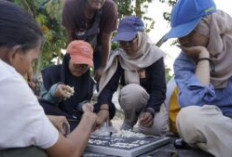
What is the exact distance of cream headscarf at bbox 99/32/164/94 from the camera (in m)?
2.67

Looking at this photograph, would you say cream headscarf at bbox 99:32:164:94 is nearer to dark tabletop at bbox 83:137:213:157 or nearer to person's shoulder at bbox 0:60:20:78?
dark tabletop at bbox 83:137:213:157

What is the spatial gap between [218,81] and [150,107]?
25.1 inches

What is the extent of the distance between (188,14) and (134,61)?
76cm

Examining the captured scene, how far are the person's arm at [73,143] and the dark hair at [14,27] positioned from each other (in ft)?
1.13

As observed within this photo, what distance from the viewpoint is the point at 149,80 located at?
2.70 m

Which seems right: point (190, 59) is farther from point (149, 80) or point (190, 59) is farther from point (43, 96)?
point (43, 96)

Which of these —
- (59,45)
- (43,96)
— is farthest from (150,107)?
(59,45)

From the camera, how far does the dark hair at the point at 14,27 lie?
3.98 ft

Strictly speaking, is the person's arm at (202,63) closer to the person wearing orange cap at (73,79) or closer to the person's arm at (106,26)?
the person wearing orange cap at (73,79)

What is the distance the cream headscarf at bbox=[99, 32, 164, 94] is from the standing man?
0.19 meters

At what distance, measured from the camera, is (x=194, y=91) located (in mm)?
1845

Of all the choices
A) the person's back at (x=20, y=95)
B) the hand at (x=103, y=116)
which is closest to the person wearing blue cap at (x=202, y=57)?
the hand at (x=103, y=116)

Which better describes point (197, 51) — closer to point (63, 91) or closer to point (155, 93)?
point (155, 93)

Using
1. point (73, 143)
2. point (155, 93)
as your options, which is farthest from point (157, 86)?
point (73, 143)
